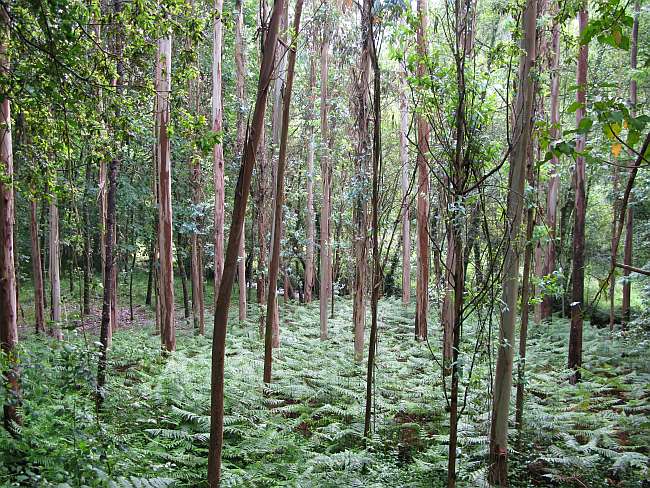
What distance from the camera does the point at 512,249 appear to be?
14.7 feet

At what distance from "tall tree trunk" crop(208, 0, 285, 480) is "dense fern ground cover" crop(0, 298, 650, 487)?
824 millimetres

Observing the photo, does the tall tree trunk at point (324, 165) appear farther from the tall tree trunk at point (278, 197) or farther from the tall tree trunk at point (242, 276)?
the tall tree trunk at point (278, 197)

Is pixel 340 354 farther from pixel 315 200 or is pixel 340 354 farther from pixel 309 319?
pixel 315 200

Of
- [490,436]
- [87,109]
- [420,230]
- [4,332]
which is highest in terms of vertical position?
[87,109]

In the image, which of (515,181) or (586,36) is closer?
(586,36)

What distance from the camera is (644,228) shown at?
1547 cm

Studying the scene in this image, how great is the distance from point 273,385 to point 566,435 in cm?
449

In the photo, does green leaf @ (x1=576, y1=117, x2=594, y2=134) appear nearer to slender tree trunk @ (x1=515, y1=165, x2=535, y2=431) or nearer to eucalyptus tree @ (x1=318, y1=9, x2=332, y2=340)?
slender tree trunk @ (x1=515, y1=165, x2=535, y2=431)

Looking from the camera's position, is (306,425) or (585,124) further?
(306,425)

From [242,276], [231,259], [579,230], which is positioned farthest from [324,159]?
[231,259]

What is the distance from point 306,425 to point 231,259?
4.44m

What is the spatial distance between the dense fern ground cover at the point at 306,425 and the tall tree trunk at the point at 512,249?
7.6 inches

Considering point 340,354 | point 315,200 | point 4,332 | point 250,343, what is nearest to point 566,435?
point 340,354

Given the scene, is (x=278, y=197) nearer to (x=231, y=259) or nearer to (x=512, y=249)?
(x=231, y=259)
